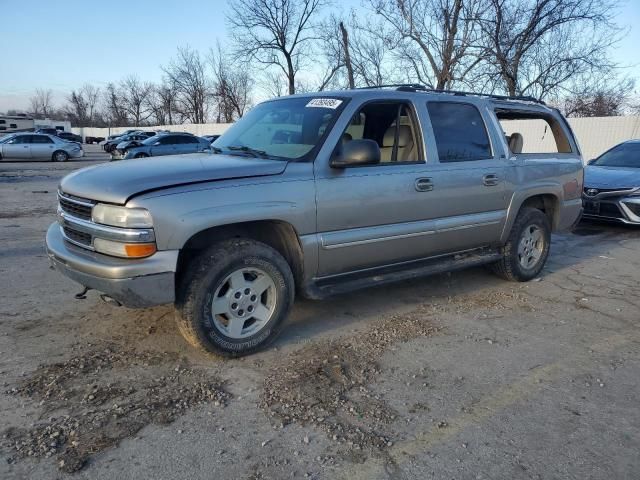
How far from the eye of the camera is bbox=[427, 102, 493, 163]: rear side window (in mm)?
4633

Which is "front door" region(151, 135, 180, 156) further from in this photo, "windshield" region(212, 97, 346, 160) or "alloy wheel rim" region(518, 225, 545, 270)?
"alloy wheel rim" region(518, 225, 545, 270)

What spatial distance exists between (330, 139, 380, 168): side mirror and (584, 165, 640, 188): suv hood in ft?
22.0

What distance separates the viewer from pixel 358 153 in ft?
12.2

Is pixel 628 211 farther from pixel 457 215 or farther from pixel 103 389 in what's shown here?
pixel 103 389

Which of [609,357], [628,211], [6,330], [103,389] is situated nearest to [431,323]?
[609,357]

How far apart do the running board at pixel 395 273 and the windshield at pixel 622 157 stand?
6.05m

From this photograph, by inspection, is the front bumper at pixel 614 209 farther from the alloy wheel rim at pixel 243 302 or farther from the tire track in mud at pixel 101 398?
the tire track in mud at pixel 101 398

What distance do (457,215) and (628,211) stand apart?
5.34 m

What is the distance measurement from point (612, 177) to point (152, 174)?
8499 millimetres

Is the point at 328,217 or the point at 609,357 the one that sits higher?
the point at 328,217

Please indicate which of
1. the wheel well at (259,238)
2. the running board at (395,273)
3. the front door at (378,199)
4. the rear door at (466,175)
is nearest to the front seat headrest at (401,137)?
the front door at (378,199)

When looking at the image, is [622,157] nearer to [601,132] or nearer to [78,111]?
[601,132]

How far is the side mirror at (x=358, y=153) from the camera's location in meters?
3.72

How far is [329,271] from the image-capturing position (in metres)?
4.03
